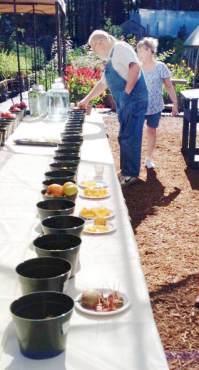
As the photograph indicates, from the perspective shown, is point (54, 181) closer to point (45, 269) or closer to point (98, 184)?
point (98, 184)

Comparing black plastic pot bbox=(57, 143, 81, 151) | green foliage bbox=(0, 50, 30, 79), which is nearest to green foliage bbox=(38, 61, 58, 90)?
green foliage bbox=(0, 50, 30, 79)

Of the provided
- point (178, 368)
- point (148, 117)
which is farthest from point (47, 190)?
point (148, 117)

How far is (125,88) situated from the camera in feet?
14.2

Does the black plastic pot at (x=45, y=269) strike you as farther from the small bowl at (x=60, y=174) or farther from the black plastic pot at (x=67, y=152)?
the black plastic pot at (x=67, y=152)

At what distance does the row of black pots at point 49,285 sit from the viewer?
110 centimetres

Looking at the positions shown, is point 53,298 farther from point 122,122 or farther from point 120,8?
point 120,8

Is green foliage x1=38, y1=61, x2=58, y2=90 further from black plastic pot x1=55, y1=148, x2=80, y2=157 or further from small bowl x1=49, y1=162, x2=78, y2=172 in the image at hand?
small bowl x1=49, y1=162, x2=78, y2=172

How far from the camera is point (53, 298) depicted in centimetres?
120

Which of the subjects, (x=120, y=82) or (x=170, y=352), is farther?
(x=120, y=82)

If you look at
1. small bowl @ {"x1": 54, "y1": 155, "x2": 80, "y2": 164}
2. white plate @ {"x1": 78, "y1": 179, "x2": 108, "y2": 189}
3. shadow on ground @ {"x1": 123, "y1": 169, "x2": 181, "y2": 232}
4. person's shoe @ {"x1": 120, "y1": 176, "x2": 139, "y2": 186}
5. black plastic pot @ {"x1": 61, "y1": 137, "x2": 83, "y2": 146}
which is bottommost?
shadow on ground @ {"x1": 123, "y1": 169, "x2": 181, "y2": 232}

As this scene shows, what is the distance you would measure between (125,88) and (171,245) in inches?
56.9

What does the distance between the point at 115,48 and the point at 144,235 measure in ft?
5.26

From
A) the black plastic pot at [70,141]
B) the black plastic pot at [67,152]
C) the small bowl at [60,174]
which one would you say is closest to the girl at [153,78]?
the black plastic pot at [70,141]

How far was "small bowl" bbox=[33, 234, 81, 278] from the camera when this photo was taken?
1445 mm
